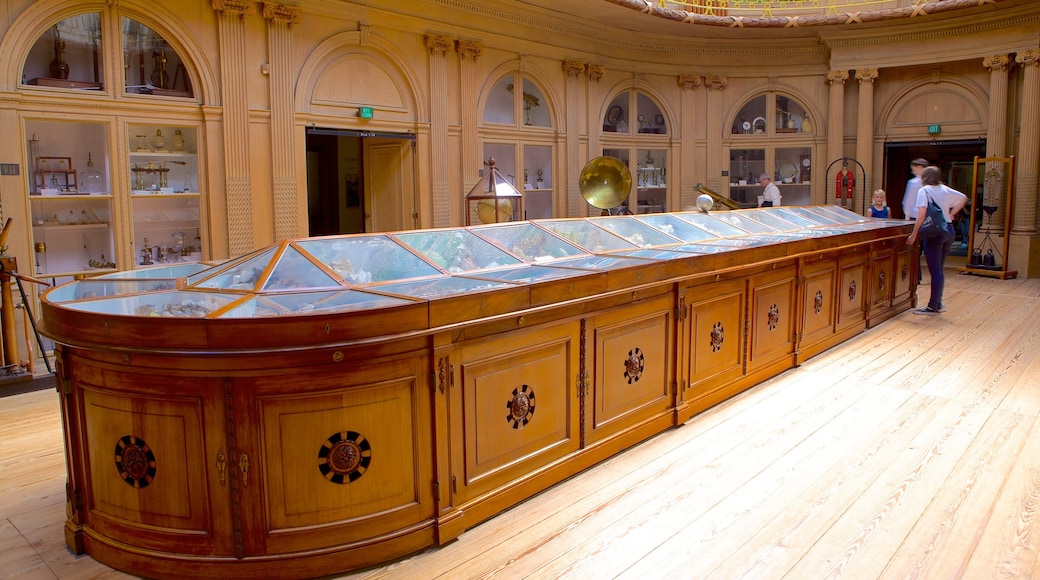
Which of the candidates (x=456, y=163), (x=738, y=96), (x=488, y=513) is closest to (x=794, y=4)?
(x=738, y=96)

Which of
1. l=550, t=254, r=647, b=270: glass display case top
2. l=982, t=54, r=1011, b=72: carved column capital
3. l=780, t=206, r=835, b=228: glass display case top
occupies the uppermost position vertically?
l=982, t=54, r=1011, b=72: carved column capital

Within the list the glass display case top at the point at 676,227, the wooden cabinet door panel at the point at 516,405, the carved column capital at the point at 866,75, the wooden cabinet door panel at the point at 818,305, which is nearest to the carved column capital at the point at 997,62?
the carved column capital at the point at 866,75

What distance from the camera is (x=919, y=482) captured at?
4.07 metres

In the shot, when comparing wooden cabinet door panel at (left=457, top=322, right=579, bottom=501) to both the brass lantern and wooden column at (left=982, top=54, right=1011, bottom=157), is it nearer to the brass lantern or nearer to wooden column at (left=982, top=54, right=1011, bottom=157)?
the brass lantern

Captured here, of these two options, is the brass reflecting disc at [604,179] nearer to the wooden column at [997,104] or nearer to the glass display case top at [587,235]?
the glass display case top at [587,235]

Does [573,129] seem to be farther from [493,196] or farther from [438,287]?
[438,287]

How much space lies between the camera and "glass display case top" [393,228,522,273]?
4371 millimetres

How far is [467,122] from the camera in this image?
1062 cm

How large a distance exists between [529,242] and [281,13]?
5.22 metres

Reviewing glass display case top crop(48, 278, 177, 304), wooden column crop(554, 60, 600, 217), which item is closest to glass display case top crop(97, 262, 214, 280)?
glass display case top crop(48, 278, 177, 304)

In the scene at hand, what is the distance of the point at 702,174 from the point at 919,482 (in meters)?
11.2

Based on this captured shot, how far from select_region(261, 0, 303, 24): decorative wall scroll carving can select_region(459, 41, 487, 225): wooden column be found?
2.65 m

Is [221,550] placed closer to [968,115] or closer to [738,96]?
[738,96]

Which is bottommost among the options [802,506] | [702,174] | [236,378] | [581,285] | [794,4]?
[802,506]
